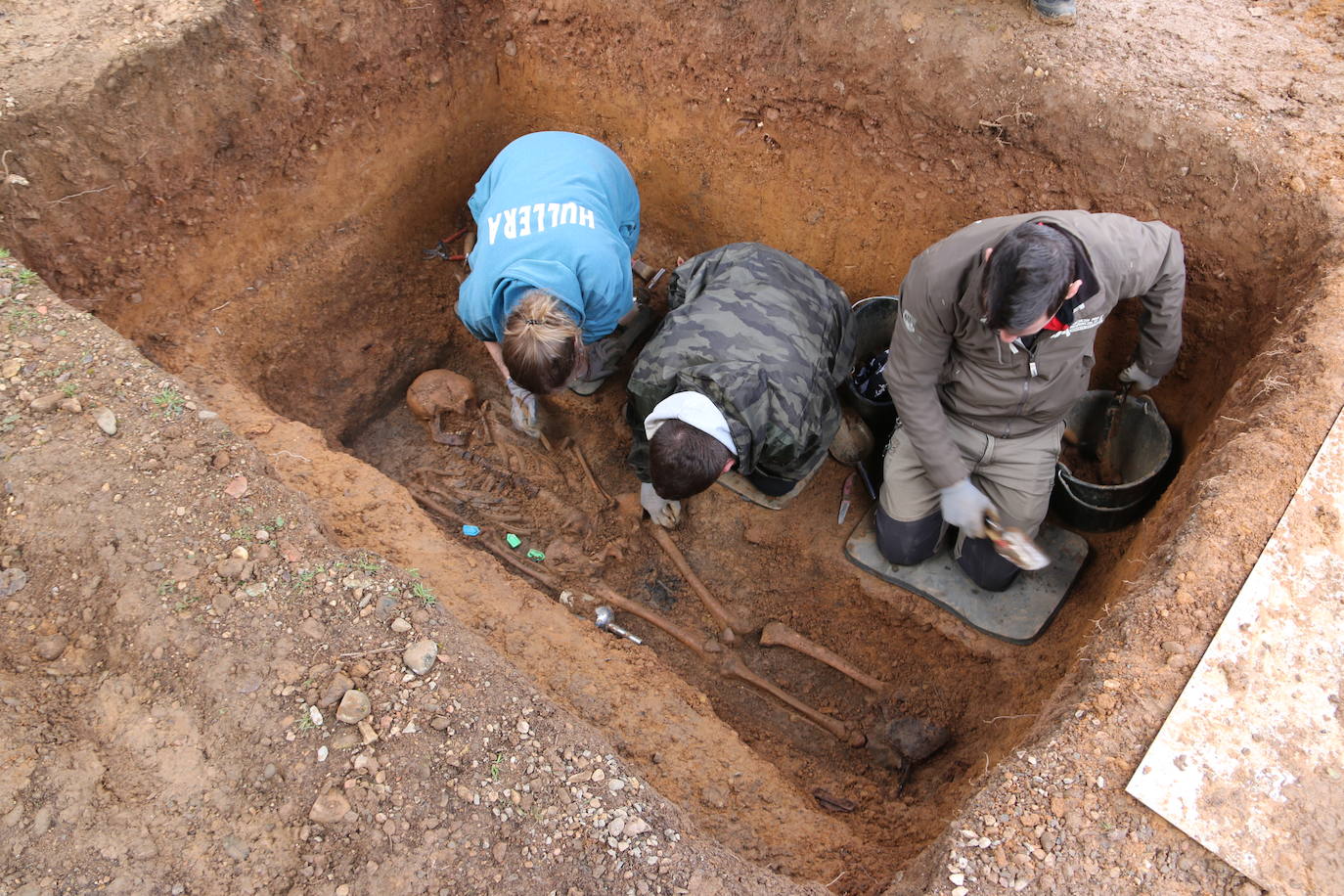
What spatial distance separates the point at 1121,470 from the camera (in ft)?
13.5

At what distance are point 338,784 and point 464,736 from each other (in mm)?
405

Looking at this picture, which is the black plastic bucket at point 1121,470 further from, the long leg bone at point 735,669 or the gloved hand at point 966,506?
the long leg bone at point 735,669

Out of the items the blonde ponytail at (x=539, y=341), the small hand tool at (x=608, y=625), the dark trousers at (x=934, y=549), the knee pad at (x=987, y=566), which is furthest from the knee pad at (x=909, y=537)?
the blonde ponytail at (x=539, y=341)

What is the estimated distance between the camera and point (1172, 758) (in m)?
2.40

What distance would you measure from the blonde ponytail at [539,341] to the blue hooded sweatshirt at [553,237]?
0.11 m

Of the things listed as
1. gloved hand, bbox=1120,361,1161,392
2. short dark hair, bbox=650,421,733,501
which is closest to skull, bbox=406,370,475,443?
short dark hair, bbox=650,421,733,501

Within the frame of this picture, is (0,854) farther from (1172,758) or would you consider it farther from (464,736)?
(1172,758)

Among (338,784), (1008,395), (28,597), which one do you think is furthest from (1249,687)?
(28,597)

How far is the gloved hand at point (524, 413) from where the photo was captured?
4583 mm

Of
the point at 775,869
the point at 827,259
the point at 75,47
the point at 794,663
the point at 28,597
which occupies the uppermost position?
the point at 75,47

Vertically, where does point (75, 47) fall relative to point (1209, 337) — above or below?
above

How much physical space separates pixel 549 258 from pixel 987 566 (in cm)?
Answer: 260

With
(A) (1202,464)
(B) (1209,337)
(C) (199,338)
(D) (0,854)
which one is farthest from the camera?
(C) (199,338)

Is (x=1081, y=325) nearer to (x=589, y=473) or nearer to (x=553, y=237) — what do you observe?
(x=553, y=237)
